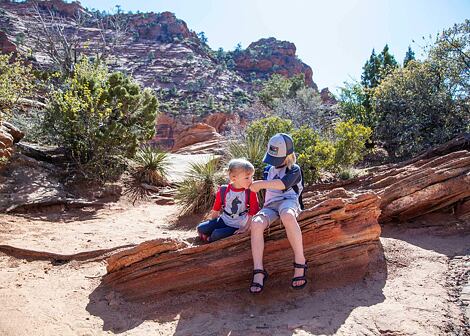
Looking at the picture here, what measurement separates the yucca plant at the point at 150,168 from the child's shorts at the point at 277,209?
708 cm

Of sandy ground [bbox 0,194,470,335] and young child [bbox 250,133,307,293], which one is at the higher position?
young child [bbox 250,133,307,293]

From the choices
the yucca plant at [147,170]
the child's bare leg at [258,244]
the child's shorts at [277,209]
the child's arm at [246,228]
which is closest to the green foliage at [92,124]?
the yucca plant at [147,170]

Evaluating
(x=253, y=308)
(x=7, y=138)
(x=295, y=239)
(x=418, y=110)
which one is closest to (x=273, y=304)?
(x=253, y=308)

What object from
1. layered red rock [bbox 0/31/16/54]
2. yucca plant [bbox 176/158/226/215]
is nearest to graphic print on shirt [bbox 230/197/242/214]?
yucca plant [bbox 176/158/226/215]

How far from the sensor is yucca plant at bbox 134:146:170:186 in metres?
A: 10.5

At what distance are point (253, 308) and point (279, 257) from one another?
0.64m

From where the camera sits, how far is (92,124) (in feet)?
31.2

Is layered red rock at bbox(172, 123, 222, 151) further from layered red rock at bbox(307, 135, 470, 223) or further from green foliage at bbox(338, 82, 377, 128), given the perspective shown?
layered red rock at bbox(307, 135, 470, 223)

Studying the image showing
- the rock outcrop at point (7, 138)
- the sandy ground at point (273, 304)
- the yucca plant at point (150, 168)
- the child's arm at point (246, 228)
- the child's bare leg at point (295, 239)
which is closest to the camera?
the sandy ground at point (273, 304)

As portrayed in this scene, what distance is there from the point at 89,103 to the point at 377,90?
346 inches

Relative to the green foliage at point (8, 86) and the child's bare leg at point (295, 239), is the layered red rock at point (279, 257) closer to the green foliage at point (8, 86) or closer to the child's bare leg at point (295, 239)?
the child's bare leg at point (295, 239)

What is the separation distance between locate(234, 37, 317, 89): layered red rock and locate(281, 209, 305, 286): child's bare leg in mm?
52491

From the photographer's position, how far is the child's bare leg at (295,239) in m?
3.50

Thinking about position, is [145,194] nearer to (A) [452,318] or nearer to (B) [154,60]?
(A) [452,318]
